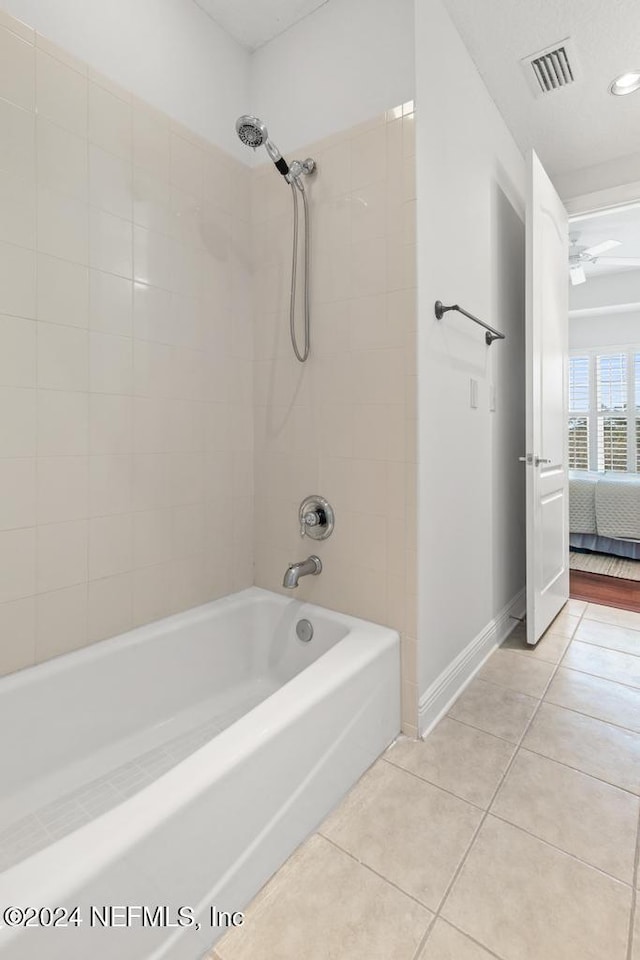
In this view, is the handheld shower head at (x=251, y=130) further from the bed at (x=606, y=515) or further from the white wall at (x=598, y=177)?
the bed at (x=606, y=515)

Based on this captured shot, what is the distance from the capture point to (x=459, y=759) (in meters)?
1.52

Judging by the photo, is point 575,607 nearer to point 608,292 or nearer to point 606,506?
point 606,506

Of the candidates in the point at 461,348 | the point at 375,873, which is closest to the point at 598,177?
the point at 461,348

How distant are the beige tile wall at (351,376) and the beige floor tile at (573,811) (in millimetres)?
369

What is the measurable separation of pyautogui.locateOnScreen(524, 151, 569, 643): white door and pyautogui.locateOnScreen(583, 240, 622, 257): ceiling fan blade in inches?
64.9

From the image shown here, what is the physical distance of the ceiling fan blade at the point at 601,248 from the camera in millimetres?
3945

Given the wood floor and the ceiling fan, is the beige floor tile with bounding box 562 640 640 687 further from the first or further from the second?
the ceiling fan

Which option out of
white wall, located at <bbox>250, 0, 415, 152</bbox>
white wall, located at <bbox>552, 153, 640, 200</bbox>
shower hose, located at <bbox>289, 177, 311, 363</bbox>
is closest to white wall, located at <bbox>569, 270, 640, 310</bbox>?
white wall, located at <bbox>552, 153, 640, 200</bbox>

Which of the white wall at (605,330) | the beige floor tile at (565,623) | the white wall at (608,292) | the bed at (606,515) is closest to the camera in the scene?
the beige floor tile at (565,623)

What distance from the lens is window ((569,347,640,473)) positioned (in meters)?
5.62

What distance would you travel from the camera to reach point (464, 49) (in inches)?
74.4

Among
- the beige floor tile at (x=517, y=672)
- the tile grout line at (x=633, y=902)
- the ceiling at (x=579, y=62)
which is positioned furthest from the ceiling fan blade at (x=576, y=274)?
the tile grout line at (x=633, y=902)

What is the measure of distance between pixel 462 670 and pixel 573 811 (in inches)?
25.8

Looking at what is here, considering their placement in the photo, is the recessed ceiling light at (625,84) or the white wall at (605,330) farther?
the white wall at (605,330)
